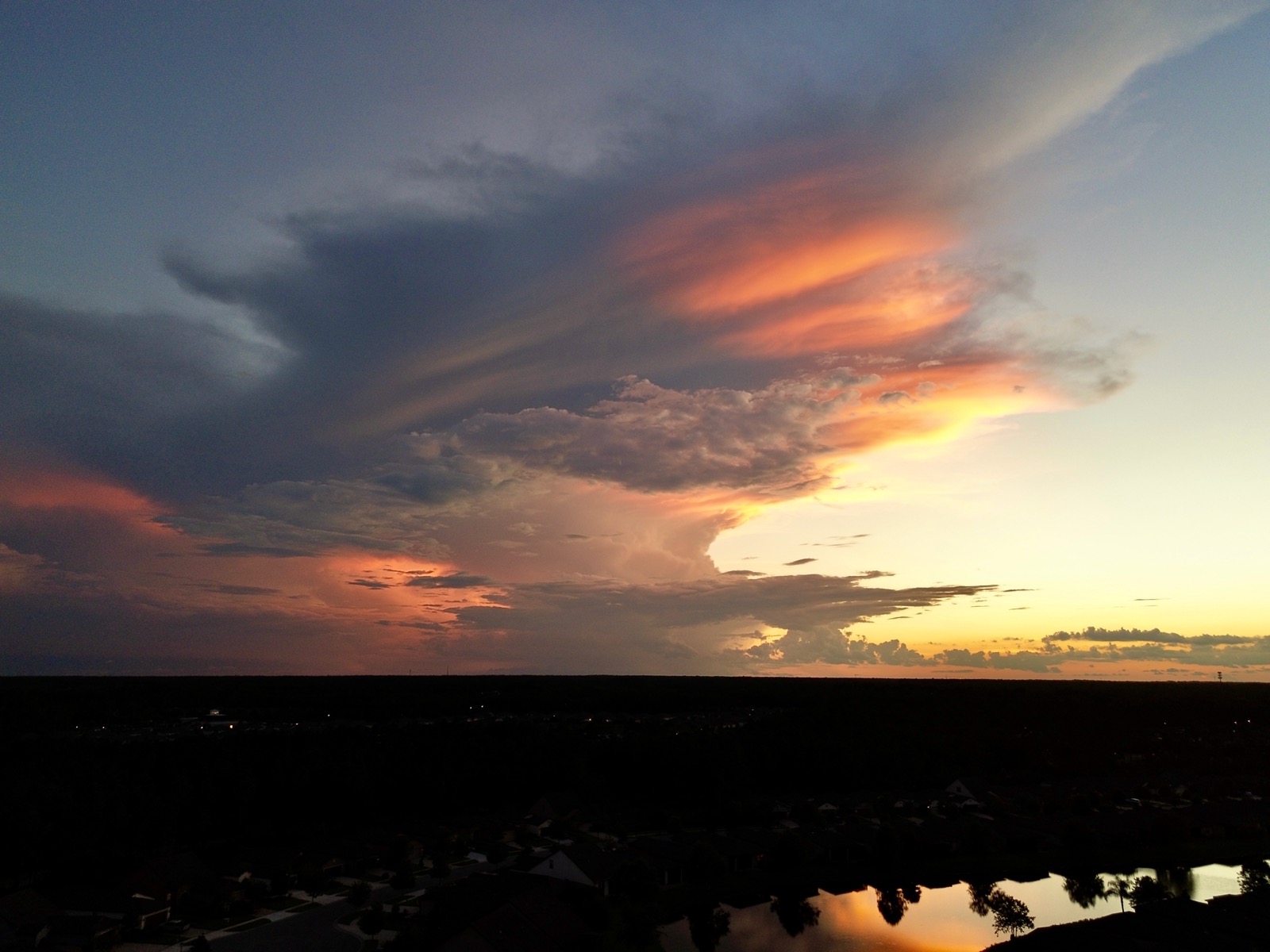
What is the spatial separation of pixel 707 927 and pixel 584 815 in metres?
26.0

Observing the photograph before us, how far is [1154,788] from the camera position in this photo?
72.5 meters

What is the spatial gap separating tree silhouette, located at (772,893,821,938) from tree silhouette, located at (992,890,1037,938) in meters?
8.70

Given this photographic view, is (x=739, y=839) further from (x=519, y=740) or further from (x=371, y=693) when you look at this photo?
(x=371, y=693)

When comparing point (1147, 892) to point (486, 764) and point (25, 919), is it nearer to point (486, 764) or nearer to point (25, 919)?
point (486, 764)

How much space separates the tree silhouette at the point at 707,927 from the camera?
36156 mm

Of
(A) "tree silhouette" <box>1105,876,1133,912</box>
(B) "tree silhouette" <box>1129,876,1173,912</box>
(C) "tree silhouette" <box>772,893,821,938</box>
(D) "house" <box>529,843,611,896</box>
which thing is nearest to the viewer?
(C) "tree silhouette" <box>772,893,821,938</box>

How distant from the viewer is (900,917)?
41094 millimetres

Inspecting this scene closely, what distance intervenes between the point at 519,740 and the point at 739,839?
3792 centimetres

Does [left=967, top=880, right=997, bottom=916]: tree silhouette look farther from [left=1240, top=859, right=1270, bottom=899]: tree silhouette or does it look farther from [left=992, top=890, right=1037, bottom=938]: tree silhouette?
[left=1240, top=859, right=1270, bottom=899]: tree silhouette

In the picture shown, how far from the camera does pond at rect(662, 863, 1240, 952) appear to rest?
120ft

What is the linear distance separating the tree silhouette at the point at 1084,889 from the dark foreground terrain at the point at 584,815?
2.68 m

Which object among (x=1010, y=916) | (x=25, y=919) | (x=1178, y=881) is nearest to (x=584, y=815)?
(x=1010, y=916)

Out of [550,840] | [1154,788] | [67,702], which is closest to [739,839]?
[550,840]

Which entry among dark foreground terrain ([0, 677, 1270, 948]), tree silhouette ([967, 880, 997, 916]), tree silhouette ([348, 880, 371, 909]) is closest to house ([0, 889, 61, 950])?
dark foreground terrain ([0, 677, 1270, 948])
